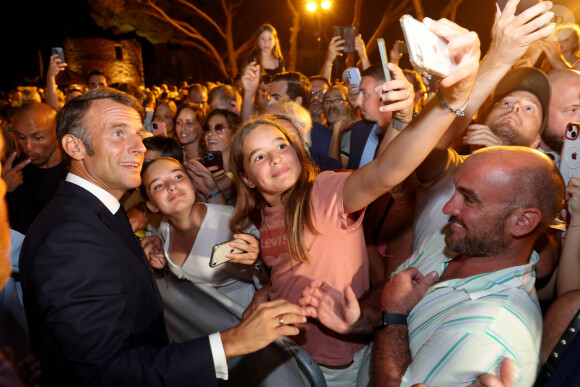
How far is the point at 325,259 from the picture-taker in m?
1.96

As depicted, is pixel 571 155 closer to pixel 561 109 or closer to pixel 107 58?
pixel 561 109

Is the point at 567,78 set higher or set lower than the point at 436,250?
higher

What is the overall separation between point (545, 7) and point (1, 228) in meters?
1.62

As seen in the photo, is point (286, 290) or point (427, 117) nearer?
point (427, 117)

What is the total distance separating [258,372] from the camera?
180cm

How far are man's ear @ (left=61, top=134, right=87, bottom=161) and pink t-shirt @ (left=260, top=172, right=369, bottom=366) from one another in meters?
0.99

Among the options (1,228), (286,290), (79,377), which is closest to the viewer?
(1,228)

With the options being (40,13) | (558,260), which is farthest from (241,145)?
(40,13)

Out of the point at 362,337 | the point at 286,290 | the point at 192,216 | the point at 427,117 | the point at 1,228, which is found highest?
the point at 427,117

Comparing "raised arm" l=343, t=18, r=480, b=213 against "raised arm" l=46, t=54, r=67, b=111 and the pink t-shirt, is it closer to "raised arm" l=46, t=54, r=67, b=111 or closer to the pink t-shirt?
the pink t-shirt

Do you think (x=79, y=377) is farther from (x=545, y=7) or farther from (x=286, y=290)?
(x=545, y=7)

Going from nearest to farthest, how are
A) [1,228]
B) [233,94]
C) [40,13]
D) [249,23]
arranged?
1. [1,228]
2. [233,94]
3. [249,23]
4. [40,13]

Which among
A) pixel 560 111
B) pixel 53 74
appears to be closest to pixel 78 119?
pixel 560 111

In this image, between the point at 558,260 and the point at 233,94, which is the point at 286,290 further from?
the point at 233,94
